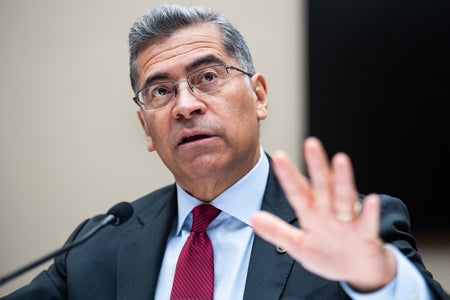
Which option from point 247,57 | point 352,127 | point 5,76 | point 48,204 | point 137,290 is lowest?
point 48,204

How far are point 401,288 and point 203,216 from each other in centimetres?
65

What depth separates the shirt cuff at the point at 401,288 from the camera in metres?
0.77

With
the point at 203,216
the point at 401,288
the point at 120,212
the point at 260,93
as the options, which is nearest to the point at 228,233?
the point at 203,216

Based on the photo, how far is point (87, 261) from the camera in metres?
1.41

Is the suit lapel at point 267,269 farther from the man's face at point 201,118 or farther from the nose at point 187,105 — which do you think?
the nose at point 187,105

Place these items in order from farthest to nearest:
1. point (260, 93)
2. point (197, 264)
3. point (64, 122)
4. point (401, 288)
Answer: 1. point (64, 122)
2. point (260, 93)
3. point (197, 264)
4. point (401, 288)

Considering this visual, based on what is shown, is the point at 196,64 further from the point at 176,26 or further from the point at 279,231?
the point at 279,231

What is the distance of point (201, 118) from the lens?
1.26 m

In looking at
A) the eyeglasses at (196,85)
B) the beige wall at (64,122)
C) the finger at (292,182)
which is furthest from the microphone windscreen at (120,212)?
the beige wall at (64,122)

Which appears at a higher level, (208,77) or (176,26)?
(176,26)

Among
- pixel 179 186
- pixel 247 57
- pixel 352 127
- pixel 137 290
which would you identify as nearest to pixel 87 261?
pixel 137 290

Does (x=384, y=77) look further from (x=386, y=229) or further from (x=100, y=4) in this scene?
(x=100, y=4)

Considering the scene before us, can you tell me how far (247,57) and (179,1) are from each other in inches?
26.0

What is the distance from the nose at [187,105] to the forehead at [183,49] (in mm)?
71
